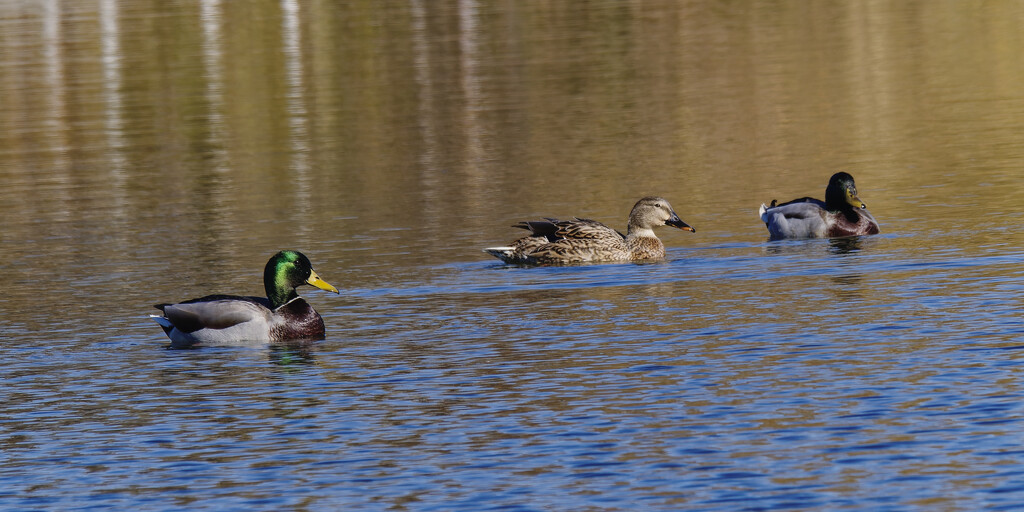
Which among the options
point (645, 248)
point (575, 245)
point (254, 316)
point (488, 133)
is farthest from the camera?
point (488, 133)

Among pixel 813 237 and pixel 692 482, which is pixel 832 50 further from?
pixel 692 482

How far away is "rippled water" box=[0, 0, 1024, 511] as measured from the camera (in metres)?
12.4

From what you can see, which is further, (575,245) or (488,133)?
(488,133)

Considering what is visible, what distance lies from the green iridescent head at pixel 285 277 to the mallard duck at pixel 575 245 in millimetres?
4192

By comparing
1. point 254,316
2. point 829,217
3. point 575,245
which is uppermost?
point 829,217

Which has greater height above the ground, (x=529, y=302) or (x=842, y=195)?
(x=842, y=195)

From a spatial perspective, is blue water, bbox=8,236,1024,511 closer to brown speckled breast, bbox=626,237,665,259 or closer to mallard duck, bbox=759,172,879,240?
brown speckled breast, bbox=626,237,665,259

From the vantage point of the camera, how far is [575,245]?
22.6 meters

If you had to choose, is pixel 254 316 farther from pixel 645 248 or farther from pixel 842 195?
pixel 842 195

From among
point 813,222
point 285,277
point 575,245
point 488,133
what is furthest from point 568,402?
A: point 488,133

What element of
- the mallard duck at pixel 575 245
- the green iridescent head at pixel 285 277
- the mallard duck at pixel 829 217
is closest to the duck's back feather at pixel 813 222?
the mallard duck at pixel 829 217

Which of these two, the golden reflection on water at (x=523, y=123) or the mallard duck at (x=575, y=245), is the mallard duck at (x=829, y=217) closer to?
the golden reflection on water at (x=523, y=123)

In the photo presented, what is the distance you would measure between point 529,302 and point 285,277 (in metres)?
3.00

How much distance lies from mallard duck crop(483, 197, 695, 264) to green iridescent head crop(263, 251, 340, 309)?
4.19 m
